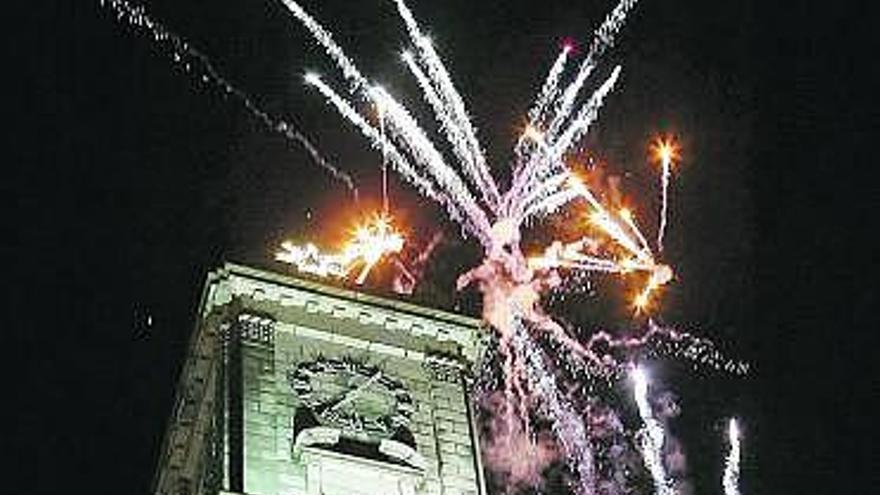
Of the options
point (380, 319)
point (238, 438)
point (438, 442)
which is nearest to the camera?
point (238, 438)

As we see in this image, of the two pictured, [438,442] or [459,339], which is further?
[459,339]

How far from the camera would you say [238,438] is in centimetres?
3666

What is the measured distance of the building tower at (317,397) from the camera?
120 ft

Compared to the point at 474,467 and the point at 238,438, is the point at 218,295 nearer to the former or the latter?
the point at 238,438

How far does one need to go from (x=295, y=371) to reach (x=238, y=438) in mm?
3144

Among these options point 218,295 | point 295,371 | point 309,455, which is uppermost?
point 218,295

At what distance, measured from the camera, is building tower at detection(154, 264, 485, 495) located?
36719 mm

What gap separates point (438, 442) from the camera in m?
39.1

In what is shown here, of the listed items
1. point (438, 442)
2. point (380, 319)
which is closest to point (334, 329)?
point (380, 319)

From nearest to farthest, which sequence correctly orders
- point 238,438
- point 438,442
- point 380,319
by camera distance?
point 238,438
point 438,442
point 380,319

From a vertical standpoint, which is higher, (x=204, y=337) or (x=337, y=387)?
(x=204, y=337)

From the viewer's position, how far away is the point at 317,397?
3862cm

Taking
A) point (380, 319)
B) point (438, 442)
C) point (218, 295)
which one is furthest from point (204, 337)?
point (438, 442)

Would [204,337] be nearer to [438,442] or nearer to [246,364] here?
[246,364]
